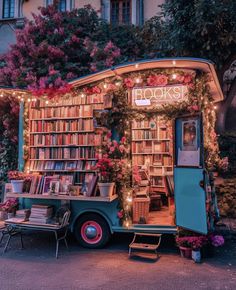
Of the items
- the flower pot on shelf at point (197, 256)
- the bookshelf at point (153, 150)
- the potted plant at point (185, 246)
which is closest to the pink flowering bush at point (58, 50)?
the bookshelf at point (153, 150)

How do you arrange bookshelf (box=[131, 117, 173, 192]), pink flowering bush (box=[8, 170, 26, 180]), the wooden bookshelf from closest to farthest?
the wooden bookshelf
pink flowering bush (box=[8, 170, 26, 180])
bookshelf (box=[131, 117, 173, 192])

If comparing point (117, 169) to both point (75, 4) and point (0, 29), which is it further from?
point (0, 29)

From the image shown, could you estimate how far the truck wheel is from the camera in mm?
6281

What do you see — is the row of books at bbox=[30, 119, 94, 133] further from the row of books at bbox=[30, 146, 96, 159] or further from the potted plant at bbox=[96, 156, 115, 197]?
the potted plant at bbox=[96, 156, 115, 197]

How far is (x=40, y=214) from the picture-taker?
20.6ft

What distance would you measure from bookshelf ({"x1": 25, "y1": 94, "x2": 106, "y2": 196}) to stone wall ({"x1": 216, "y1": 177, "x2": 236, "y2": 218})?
4090 millimetres

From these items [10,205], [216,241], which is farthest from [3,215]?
[216,241]

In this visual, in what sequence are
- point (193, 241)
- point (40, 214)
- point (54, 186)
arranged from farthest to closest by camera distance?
point (54, 186)
point (40, 214)
point (193, 241)

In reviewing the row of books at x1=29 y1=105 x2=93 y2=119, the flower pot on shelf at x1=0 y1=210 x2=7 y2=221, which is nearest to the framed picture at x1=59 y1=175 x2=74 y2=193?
the row of books at x1=29 y1=105 x2=93 y2=119

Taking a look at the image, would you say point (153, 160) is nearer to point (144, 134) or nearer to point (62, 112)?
point (144, 134)

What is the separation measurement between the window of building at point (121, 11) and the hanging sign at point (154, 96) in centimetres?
866

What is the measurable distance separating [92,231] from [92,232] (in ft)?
0.07

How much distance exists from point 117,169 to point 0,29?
12459 mm

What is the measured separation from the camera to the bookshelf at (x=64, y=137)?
746cm
